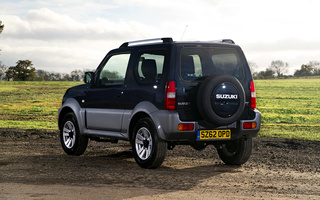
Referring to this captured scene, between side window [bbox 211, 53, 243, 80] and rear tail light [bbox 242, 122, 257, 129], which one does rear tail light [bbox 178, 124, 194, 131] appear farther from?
side window [bbox 211, 53, 243, 80]

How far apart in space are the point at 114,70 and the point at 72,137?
6.53ft

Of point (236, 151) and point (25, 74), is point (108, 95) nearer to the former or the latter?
Answer: point (236, 151)

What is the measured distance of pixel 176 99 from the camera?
26.5 ft

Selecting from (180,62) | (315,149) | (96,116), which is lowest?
(315,149)

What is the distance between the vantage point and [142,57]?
29.2 feet

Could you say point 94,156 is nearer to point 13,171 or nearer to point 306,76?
point 13,171

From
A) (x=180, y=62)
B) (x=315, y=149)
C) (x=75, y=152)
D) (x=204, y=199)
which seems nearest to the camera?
(x=204, y=199)

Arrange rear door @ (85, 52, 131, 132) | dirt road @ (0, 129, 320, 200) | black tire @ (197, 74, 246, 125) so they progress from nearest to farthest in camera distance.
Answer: dirt road @ (0, 129, 320, 200)
black tire @ (197, 74, 246, 125)
rear door @ (85, 52, 131, 132)

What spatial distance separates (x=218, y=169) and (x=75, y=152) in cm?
326

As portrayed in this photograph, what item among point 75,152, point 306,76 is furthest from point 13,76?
point 75,152

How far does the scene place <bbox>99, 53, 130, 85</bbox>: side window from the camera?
928cm

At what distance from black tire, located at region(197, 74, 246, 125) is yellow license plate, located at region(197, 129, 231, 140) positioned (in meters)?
0.23

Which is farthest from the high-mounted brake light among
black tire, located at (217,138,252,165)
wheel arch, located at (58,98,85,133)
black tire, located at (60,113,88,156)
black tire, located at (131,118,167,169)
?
black tire, located at (60,113,88,156)

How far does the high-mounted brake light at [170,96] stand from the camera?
802cm
